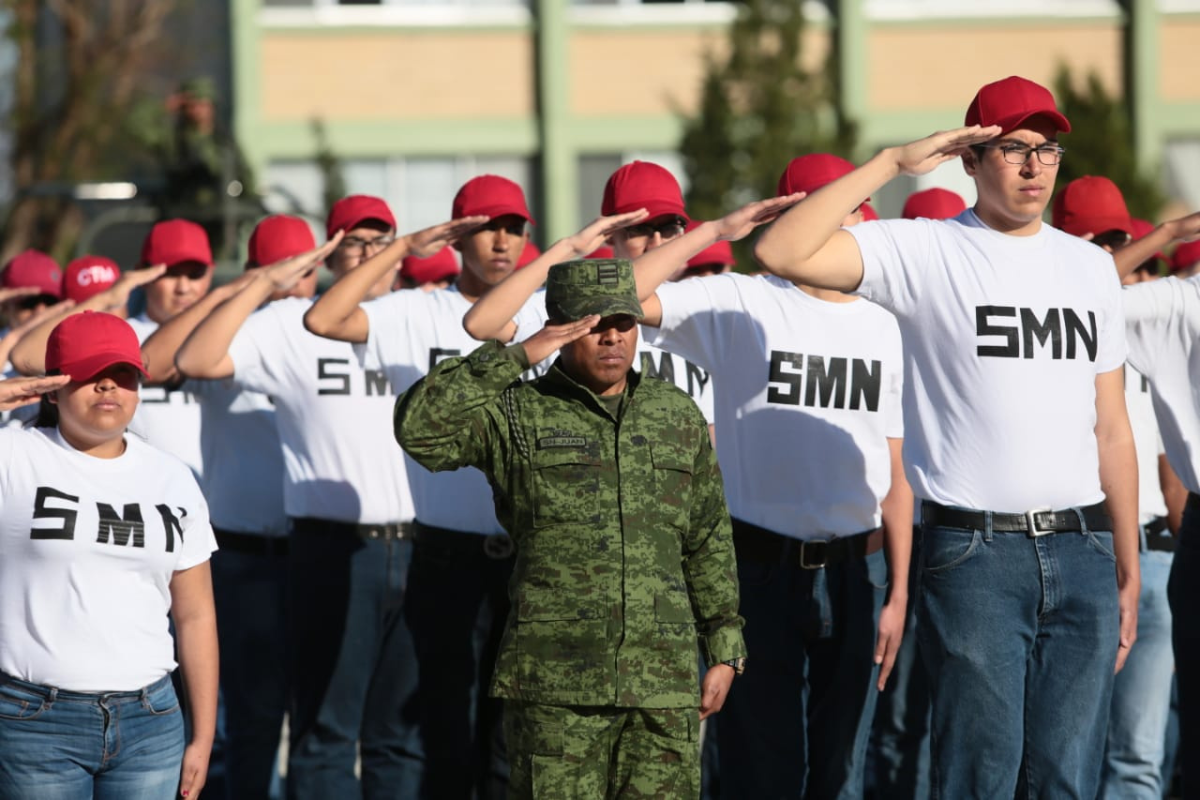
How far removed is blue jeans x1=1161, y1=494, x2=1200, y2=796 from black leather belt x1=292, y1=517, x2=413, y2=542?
292 cm

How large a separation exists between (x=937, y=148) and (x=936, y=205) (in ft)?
9.79

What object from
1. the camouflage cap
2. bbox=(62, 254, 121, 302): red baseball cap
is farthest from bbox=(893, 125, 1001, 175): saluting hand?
bbox=(62, 254, 121, 302): red baseball cap

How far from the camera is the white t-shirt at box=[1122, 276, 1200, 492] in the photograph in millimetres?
6547

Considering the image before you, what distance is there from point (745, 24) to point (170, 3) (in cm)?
1063

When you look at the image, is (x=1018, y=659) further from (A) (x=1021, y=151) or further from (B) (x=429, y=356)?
(B) (x=429, y=356)

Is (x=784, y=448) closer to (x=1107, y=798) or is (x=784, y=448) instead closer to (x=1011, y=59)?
(x=1107, y=798)

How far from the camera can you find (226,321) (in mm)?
6902

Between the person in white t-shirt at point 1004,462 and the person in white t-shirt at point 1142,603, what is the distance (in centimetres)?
176

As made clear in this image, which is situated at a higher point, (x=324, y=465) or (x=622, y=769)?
(x=324, y=465)

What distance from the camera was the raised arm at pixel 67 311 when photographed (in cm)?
744

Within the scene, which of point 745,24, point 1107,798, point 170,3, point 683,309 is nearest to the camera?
point 683,309

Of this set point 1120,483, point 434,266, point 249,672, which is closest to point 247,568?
point 249,672

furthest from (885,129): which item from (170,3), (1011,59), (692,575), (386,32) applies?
(692,575)

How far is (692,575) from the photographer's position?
5605mm
